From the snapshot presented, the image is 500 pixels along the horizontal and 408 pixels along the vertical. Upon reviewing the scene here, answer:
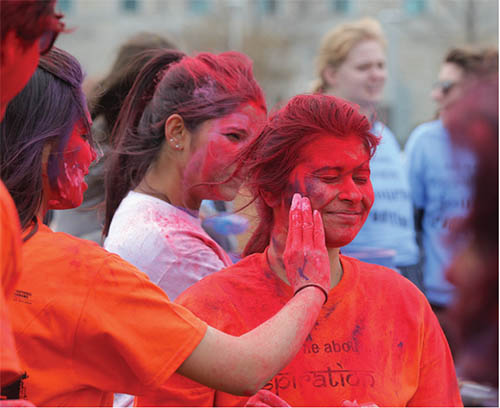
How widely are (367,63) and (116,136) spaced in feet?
7.36

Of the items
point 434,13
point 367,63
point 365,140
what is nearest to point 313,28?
point 434,13

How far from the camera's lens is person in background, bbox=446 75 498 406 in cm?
111

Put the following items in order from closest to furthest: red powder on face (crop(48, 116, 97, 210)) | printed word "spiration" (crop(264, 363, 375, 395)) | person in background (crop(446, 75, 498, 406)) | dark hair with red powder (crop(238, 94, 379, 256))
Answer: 1. person in background (crop(446, 75, 498, 406))
2. red powder on face (crop(48, 116, 97, 210))
3. printed word "spiration" (crop(264, 363, 375, 395))
4. dark hair with red powder (crop(238, 94, 379, 256))

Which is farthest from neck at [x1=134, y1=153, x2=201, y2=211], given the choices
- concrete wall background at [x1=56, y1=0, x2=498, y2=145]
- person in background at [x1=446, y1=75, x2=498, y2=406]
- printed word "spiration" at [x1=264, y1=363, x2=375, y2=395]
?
concrete wall background at [x1=56, y1=0, x2=498, y2=145]

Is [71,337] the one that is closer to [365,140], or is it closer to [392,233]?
[365,140]

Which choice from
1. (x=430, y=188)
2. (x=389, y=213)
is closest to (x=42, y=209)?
(x=389, y=213)

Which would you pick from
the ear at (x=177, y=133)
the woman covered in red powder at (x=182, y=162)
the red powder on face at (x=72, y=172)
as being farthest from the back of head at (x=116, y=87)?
the red powder on face at (x=72, y=172)

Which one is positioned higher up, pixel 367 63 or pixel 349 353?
pixel 367 63

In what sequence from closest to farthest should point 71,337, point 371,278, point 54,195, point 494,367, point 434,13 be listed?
1. point 494,367
2. point 71,337
3. point 54,195
4. point 371,278
5. point 434,13

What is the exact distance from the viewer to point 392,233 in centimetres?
430

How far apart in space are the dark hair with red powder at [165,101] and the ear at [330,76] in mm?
1858

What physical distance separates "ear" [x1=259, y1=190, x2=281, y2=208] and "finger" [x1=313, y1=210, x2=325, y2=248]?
0.77 feet

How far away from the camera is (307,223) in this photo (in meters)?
2.16

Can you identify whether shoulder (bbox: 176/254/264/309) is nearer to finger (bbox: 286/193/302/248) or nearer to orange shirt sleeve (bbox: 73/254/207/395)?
finger (bbox: 286/193/302/248)
